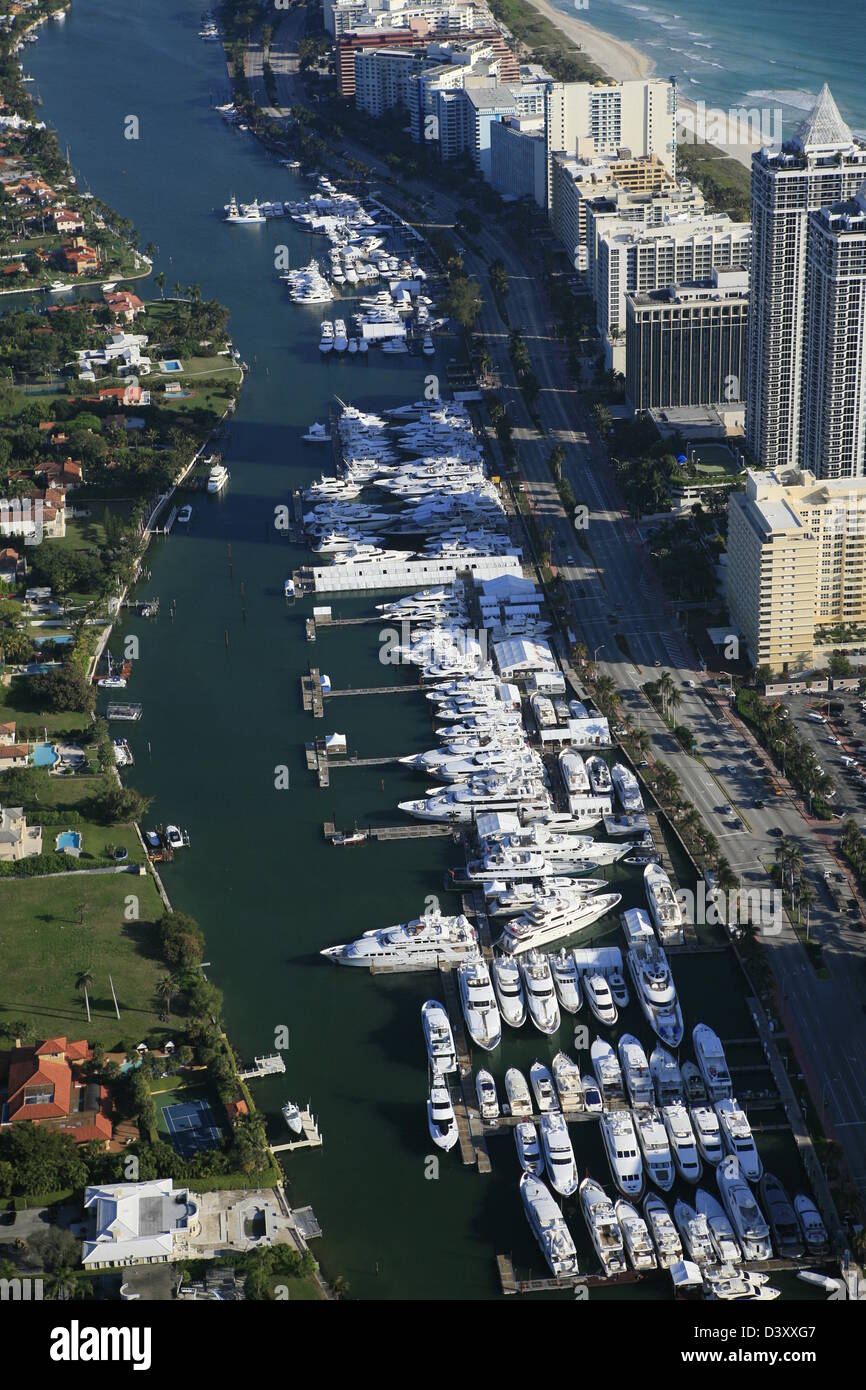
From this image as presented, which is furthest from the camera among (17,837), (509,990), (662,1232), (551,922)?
(17,837)

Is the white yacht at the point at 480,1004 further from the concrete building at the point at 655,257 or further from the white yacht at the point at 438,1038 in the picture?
the concrete building at the point at 655,257

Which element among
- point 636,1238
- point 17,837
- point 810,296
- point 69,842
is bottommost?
point 636,1238

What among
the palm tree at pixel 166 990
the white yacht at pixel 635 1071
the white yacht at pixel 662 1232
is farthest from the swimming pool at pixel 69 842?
the white yacht at pixel 662 1232

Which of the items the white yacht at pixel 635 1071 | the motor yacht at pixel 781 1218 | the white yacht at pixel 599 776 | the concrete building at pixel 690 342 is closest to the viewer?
the motor yacht at pixel 781 1218

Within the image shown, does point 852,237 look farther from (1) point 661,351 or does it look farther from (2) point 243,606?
(2) point 243,606

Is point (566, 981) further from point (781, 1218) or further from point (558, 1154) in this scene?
point (781, 1218)

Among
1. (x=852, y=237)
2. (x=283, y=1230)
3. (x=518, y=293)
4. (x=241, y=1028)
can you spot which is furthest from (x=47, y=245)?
(x=283, y=1230)

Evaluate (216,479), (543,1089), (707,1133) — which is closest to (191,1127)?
(543,1089)
